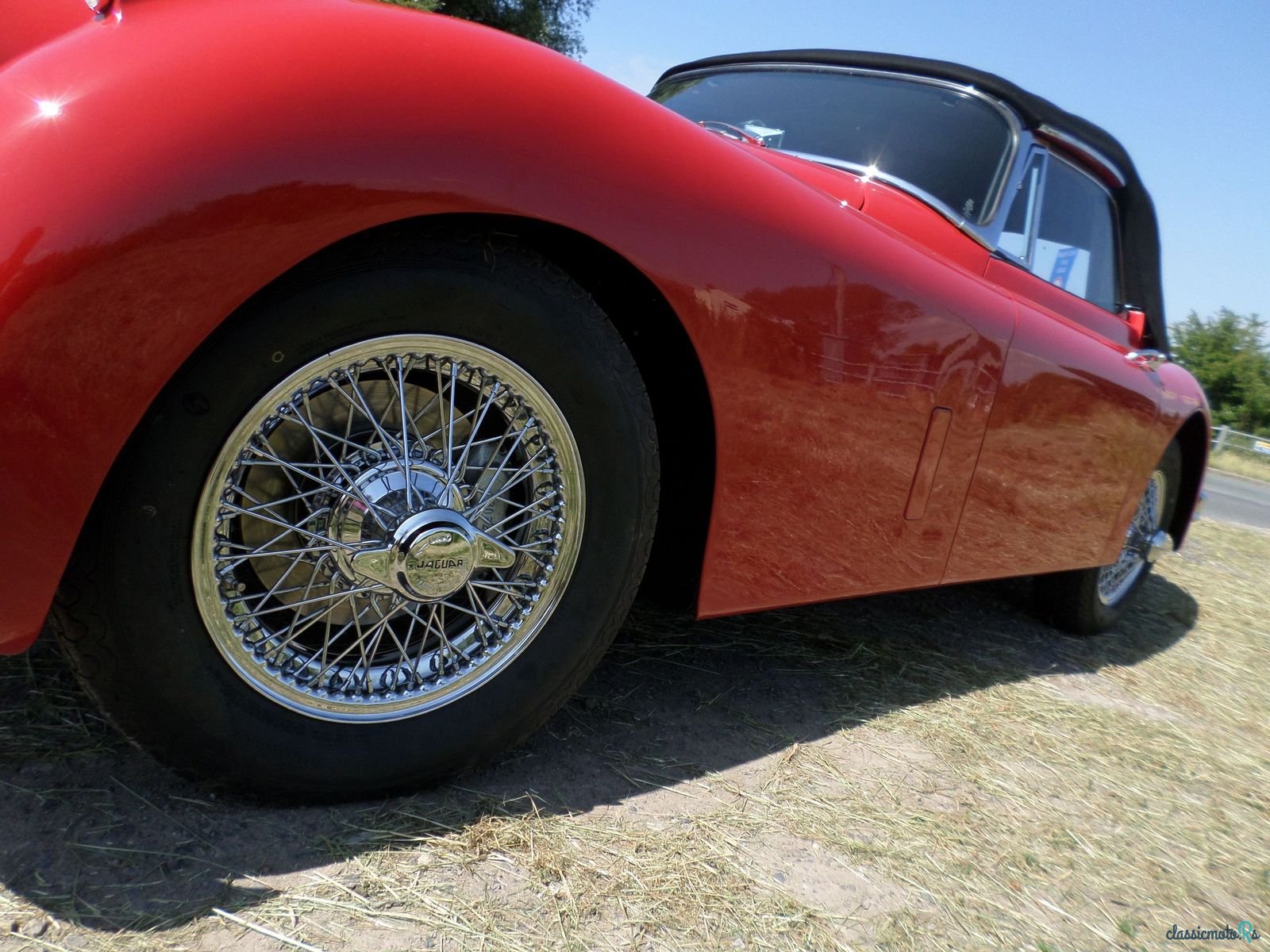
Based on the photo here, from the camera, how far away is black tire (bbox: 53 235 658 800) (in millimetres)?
1268

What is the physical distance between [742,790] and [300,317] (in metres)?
1.23

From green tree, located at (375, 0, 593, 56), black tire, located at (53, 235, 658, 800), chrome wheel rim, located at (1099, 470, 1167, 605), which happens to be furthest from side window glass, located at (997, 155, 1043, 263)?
green tree, located at (375, 0, 593, 56)

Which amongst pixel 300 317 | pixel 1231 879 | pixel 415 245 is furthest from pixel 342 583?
pixel 1231 879

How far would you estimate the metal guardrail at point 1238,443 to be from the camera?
2361cm

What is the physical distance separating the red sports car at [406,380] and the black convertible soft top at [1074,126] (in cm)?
95

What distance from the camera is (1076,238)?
3279 millimetres

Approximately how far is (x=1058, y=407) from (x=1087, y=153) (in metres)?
1.23

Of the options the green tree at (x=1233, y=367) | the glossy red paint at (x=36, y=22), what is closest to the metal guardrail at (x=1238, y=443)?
the green tree at (x=1233, y=367)

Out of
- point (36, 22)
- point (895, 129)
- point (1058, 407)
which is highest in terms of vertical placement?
point (895, 129)

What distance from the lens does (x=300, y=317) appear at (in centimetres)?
133

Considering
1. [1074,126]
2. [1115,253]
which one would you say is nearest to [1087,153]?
[1074,126]

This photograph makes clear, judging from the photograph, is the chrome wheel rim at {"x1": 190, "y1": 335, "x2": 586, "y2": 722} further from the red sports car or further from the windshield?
the windshield

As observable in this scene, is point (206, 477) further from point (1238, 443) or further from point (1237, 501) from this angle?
point (1238, 443)

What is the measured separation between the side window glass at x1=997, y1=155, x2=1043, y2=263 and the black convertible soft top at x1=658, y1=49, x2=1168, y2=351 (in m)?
0.15
